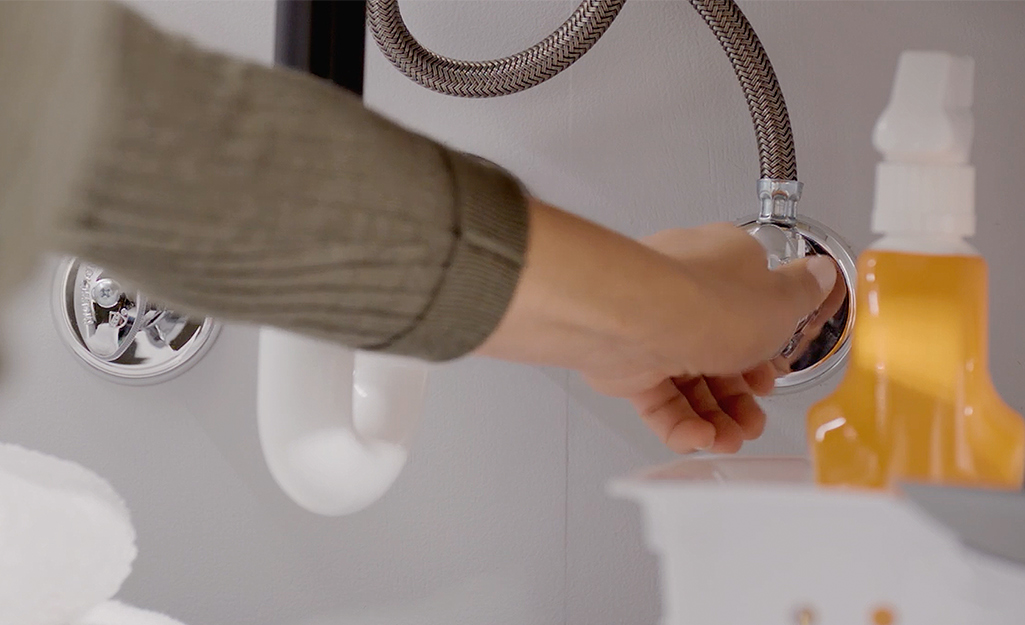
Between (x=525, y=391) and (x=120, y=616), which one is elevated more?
(x=525, y=391)

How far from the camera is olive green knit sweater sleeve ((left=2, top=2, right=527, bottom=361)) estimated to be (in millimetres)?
230

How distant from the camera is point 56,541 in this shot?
68 centimetres

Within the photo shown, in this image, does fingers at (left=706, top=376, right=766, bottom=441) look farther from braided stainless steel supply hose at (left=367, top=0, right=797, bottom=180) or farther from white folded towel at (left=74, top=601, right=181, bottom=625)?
white folded towel at (left=74, top=601, right=181, bottom=625)

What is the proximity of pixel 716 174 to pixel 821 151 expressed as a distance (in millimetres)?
68

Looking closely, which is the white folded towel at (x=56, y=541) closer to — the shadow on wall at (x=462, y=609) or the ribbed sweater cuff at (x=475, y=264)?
the shadow on wall at (x=462, y=609)

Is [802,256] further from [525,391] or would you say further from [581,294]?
[581,294]

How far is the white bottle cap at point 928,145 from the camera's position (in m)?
0.29

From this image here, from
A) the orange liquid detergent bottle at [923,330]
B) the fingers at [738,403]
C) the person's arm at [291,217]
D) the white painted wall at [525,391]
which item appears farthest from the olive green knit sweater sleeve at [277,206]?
the white painted wall at [525,391]

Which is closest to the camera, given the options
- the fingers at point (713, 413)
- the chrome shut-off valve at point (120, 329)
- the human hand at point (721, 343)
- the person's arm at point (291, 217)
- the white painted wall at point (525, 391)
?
the person's arm at point (291, 217)

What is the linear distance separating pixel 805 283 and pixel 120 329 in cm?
53

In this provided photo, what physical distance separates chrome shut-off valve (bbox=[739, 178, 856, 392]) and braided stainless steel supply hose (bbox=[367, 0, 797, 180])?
0.7 inches

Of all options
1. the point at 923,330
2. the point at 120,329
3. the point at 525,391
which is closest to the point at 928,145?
the point at 923,330

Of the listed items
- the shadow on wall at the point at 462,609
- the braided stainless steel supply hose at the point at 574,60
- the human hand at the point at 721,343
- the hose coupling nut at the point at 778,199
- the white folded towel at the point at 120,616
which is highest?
the braided stainless steel supply hose at the point at 574,60

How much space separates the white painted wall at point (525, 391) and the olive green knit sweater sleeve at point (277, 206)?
38 centimetres
